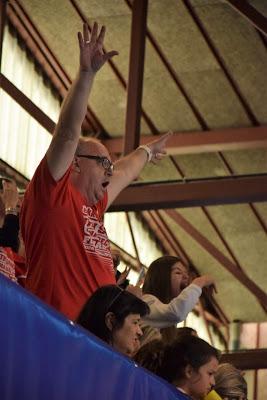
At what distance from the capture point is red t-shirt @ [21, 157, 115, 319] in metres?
4.16

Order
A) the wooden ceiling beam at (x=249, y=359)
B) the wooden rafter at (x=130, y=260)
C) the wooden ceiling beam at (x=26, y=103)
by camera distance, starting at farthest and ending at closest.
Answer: the wooden rafter at (x=130, y=260), the wooden ceiling beam at (x=249, y=359), the wooden ceiling beam at (x=26, y=103)

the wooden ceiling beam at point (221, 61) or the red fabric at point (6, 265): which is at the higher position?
the wooden ceiling beam at point (221, 61)

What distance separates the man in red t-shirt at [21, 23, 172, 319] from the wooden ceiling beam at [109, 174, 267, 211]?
6.61 m

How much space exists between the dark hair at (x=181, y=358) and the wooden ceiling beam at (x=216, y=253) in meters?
8.94

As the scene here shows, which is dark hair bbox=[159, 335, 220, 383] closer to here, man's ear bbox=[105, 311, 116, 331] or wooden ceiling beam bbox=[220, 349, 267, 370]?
man's ear bbox=[105, 311, 116, 331]

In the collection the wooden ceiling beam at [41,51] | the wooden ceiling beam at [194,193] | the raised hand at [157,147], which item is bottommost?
the raised hand at [157,147]

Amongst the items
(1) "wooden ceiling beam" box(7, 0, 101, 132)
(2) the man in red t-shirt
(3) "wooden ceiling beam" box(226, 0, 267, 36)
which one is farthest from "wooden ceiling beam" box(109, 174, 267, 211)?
(2) the man in red t-shirt

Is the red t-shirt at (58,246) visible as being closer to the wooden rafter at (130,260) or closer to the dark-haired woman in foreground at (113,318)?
the dark-haired woman in foreground at (113,318)

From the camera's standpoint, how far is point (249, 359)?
1419 centimetres

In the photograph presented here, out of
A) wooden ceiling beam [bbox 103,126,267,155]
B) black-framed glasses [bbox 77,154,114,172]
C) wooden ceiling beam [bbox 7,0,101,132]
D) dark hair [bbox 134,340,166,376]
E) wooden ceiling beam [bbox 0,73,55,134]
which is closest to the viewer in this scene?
black-framed glasses [bbox 77,154,114,172]

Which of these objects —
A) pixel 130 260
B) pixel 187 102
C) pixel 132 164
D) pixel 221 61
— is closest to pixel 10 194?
pixel 132 164

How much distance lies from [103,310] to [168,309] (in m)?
1.22

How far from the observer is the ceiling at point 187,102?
11141mm

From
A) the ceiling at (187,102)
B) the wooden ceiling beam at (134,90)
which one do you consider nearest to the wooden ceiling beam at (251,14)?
the ceiling at (187,102)
